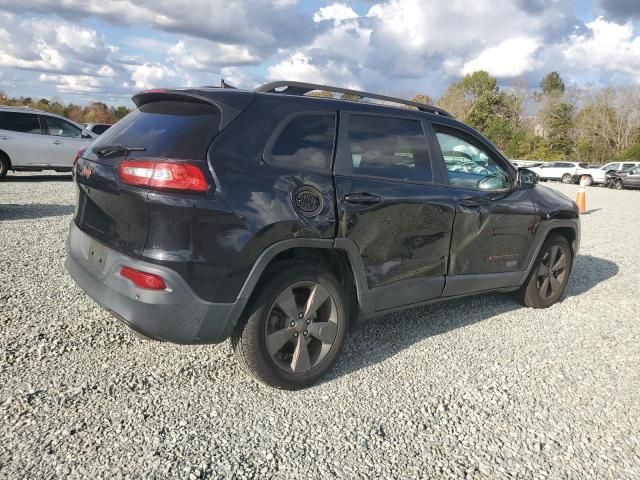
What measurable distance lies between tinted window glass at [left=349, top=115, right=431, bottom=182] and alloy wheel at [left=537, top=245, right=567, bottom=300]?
2.03 metres

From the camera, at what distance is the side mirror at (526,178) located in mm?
4672

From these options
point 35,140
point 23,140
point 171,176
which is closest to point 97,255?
point 171,176

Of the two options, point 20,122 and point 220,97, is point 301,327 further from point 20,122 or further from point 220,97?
point 20,122

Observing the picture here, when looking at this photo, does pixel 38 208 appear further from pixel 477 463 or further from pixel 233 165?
pixel 477 463

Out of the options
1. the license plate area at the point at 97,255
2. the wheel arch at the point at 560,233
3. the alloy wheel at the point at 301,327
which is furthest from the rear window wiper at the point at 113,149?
the wheel arch at the point at 560,233

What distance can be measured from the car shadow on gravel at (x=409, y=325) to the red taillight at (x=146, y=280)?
139cm

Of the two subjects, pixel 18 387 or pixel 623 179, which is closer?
pixel 18 387

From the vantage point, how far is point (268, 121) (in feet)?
10.0

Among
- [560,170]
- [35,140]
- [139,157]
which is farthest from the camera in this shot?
[560,170]

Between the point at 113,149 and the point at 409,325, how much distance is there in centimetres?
278

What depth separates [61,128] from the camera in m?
13.9

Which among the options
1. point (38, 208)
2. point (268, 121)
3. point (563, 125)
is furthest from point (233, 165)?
point (563, 125)

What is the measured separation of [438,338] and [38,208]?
309 inches

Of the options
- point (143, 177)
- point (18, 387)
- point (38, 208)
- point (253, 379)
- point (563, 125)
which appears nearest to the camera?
point (143, 177)
